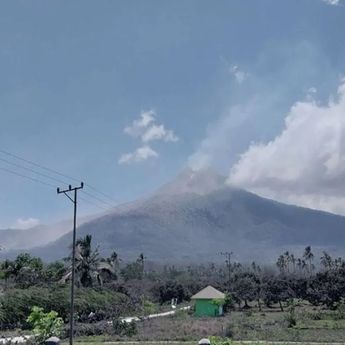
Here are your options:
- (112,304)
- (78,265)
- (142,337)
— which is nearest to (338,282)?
(112,304)

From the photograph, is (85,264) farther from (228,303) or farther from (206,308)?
(228,303)

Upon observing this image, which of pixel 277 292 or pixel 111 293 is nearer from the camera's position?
pixel 111 293

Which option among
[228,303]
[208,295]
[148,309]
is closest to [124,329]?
[208,295]

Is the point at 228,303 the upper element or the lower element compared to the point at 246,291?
lower

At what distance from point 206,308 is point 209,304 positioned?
514 mm

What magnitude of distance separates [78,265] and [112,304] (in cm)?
655

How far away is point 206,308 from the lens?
193 feet

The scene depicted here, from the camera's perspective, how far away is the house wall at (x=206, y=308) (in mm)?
58156

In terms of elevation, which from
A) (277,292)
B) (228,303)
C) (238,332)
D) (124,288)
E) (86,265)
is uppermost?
(86,265)

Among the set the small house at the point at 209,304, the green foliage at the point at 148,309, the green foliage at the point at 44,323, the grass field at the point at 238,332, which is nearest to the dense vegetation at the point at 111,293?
the green foliage at the point at 148,309

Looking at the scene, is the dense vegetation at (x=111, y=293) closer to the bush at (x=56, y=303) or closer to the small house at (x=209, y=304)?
the bush at (x=56, y=303)

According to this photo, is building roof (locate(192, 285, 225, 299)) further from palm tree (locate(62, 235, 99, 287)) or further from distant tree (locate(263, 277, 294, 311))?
palm tree (locate(62, 235, 99, 287))

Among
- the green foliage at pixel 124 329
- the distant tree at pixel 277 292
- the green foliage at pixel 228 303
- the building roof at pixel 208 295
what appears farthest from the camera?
the distant tree at pixel 277 292

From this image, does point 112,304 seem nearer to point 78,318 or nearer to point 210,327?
point 78,318
